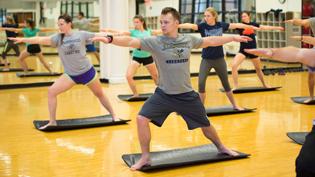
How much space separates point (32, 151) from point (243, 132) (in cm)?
271

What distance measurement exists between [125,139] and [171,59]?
6.06 feet

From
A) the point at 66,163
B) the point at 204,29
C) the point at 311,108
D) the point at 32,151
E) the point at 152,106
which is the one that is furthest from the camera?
the point at 311,108

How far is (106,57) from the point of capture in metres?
11.2

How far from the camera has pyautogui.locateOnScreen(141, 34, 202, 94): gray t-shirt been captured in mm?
4336

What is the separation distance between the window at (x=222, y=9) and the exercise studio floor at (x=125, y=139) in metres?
4.70

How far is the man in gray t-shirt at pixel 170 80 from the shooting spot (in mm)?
4332

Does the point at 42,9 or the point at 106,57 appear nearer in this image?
the point at 42,9

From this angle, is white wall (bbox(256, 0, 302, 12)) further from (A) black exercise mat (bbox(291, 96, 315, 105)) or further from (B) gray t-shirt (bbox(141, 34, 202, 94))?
(B) gray t-shirt (bbox(141, 34, 202, 94))

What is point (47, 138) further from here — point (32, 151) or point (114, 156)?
point (114, 156)

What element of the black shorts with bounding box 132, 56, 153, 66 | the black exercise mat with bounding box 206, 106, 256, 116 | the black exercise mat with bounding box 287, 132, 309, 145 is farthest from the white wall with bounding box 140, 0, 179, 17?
the black exercise mat with bounding box 287, 132, 309, 145

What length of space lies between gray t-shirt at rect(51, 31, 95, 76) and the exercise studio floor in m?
0.87

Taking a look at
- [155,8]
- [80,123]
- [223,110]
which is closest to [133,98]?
[223,110]

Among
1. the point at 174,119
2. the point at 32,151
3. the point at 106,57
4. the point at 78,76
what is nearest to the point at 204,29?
the point at 174,119

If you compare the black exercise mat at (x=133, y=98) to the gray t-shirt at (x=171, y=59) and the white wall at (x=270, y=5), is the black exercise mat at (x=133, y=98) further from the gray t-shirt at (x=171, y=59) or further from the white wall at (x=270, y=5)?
the white wall at (x=270, y=5)
